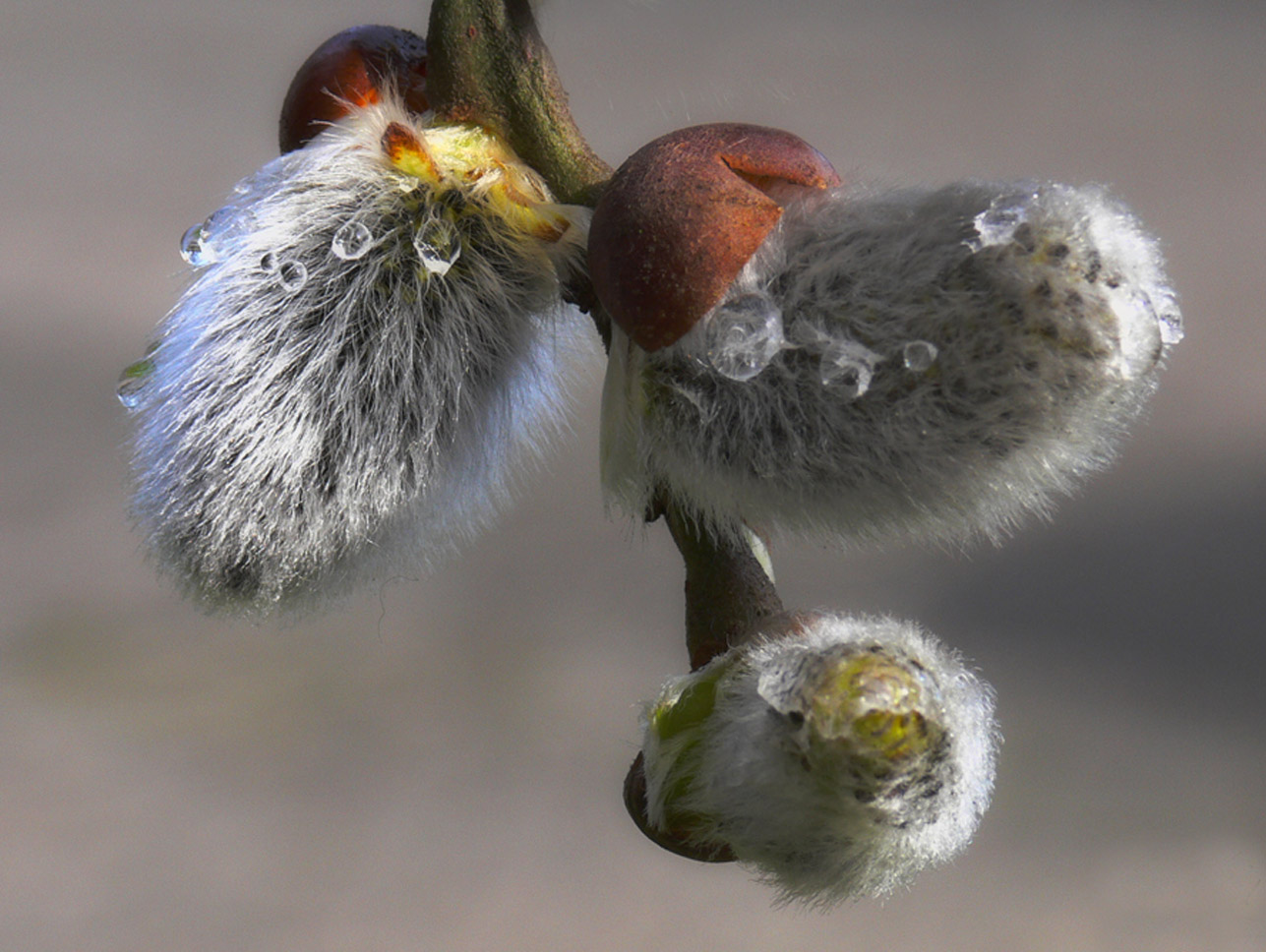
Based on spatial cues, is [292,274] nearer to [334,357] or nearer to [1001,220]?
[334,357]

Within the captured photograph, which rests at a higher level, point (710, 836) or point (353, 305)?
point (353, 305)

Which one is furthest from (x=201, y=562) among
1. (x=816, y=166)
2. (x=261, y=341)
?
(x=816, y=166)

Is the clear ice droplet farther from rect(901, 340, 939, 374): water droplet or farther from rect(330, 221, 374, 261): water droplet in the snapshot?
rect(330, 221, 374, 261): water droplet

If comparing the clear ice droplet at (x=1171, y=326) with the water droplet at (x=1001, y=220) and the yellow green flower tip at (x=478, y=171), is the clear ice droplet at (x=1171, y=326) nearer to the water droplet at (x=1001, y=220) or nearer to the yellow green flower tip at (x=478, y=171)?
the water droplet at (x=1001, y=220)

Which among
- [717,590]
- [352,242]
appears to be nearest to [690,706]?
[717,590]

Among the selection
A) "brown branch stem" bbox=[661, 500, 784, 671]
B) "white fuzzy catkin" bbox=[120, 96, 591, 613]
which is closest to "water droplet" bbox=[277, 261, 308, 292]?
"white fuzzy catkin" bbox=[120, 96, 591, 613]

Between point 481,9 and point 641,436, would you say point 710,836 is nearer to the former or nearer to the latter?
point 641,436

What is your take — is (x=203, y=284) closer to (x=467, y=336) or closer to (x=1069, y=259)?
(x=467, y=336)
